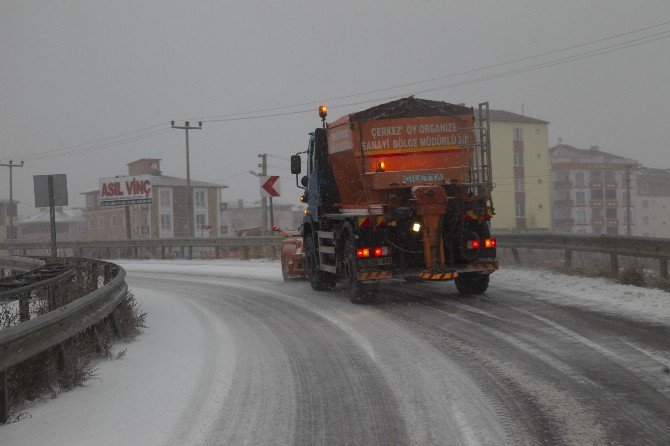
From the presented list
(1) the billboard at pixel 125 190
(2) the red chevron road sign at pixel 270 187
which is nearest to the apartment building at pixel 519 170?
(1) the billboard at pixel 125 190

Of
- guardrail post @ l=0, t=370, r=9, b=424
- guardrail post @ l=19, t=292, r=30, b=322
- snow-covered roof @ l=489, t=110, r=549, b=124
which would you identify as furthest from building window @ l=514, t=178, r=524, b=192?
guardrail post @ l=0, t=370, r=9, b=424

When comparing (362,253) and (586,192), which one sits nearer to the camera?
(362,253)

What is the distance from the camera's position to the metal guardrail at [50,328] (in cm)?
496

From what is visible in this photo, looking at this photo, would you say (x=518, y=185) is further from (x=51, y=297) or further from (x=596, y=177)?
(x=51, y=297)

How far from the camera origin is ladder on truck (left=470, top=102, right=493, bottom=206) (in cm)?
1064

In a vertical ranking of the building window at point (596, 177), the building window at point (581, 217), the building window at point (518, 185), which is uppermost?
the building window at point (596, 177)

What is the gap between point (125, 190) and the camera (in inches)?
2025

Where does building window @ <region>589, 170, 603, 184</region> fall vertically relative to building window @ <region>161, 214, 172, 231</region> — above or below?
above

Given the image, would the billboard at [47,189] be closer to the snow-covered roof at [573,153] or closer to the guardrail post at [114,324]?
the guardrail post at [114,324]

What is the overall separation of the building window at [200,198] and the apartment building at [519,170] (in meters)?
33.2

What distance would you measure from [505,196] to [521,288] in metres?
49.7

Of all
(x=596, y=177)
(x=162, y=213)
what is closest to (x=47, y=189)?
(x=162, y=213)

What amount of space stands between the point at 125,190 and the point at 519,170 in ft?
121

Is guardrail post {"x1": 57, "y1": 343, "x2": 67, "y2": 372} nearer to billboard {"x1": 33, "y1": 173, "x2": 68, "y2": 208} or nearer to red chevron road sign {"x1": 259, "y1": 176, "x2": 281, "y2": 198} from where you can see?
billboard {"x1": 33, "y1": 173, "x2": 68, "y2": 208}
